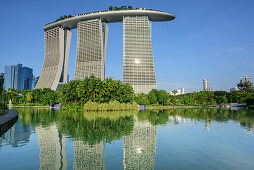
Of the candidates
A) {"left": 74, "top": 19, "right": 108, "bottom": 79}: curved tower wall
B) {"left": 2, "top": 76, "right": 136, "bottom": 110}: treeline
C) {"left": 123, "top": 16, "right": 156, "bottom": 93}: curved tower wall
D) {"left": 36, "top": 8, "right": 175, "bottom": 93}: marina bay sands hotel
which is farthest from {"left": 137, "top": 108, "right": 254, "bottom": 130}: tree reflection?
{"left": 74, "top": 19, "right": 108, "bottom": 79}: curved tower wall

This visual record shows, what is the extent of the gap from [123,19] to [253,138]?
149 m

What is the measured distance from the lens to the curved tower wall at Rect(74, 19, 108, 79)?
152 meters

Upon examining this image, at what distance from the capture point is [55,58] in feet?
562

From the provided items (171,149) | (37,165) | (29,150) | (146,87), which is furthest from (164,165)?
(146,87)

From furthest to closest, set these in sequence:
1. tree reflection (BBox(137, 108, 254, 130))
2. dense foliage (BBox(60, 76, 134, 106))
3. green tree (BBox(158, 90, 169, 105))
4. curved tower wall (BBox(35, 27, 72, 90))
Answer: curved tower wall (BBox(35, 27, 72, 90)) < green tree (BBox(158, 90, 169, 105)) < dense foliage (BBox(60, 76, 134, 106)) < tree reflection (BBox(137, 108, 254, 130))

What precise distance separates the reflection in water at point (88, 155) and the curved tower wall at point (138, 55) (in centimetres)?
13209

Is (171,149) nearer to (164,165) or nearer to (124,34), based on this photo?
(164,165)

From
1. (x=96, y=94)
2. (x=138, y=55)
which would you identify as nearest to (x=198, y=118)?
(x=96, y=94)

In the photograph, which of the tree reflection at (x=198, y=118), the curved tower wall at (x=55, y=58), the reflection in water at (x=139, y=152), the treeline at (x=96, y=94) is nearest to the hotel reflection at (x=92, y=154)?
the reflection in water at (x=139, y=152)

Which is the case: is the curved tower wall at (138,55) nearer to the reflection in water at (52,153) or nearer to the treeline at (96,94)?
the treeline at (96,94)

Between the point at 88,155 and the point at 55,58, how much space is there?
173m

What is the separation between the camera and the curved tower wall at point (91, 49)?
15212 cm

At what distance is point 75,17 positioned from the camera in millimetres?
160625

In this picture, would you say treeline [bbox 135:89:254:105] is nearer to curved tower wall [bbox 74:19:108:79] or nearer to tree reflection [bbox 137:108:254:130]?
curved tower wall [bbox 74:19:108:79]
